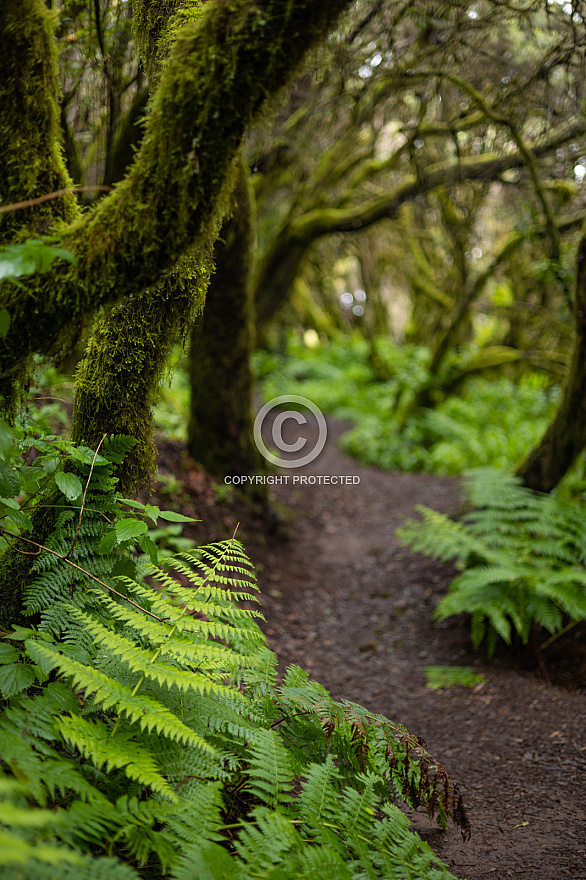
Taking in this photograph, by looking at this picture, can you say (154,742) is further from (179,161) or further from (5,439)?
(179,161)

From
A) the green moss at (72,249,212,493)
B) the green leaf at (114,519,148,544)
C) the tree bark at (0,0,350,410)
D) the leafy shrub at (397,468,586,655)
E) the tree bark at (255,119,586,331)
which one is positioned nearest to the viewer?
the tree bark at (0,0,350,410)

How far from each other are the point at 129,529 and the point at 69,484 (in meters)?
0.29

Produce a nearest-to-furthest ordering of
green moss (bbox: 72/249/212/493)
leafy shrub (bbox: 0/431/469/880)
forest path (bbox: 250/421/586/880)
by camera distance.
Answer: leafy shrub (bbox: 0/431/469/880)
green moss (bbox: 72/249/212/493)
forest path (bbox: 250/421/586/880)

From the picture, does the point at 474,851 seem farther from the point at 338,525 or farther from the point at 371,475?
the point at 371,475

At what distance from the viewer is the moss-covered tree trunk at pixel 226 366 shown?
16.6ft

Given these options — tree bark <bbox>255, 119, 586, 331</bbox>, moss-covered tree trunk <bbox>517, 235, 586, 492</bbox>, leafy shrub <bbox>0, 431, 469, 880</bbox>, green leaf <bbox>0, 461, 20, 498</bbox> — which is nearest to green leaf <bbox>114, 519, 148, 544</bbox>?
leafy shrub <bbox>0, 431, 469, 880</bbox>

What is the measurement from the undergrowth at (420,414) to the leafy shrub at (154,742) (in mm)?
6744

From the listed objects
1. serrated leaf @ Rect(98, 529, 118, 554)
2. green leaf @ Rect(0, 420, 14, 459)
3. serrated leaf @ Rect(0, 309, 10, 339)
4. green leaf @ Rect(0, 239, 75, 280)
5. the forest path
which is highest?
green leaf @ Rect(0, 239, 75, 280)

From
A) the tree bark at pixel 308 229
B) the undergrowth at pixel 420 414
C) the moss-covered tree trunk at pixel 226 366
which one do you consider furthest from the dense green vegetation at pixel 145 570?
the undergrowth at pixel 420 414

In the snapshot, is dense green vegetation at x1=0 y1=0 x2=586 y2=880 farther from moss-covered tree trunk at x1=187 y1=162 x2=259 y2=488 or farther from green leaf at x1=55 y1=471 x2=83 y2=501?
moss-covered tree trunk at x1=187 y1=162 x2=259 y2=488

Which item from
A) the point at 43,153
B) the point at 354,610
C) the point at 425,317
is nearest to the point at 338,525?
the point at 354,610

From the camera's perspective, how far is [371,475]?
9.18 meters

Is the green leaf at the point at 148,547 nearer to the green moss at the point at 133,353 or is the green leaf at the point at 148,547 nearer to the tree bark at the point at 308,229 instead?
the green moss at the point at 133,353

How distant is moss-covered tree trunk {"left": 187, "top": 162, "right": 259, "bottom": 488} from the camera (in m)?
5.05
